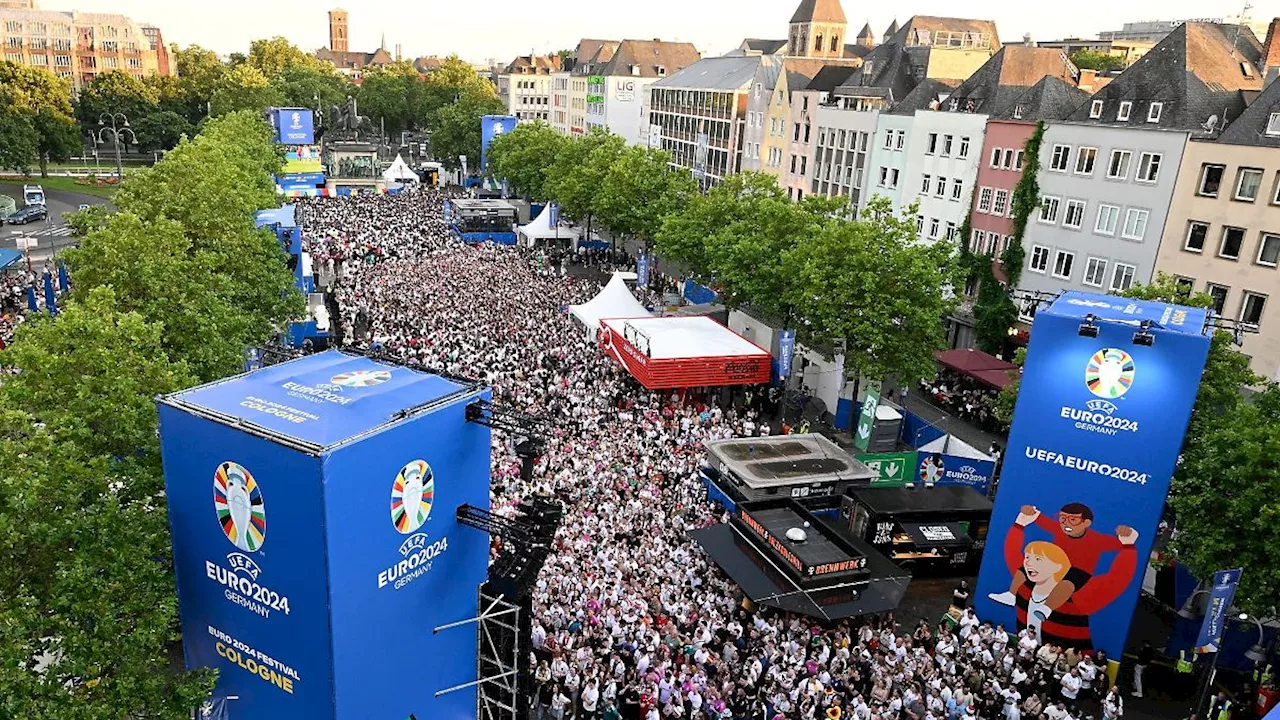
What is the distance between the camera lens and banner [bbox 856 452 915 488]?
2542 centimetres

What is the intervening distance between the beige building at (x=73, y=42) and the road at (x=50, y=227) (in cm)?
6141

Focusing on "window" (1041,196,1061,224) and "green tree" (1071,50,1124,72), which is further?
"green tree" (1071,50,1124,72)

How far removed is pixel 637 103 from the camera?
318 ft

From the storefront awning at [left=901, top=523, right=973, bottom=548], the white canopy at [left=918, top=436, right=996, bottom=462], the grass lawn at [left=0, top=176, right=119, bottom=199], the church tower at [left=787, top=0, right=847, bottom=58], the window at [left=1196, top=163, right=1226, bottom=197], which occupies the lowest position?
the grass lawn at [left=0, top=176, right=119, bottom=199]

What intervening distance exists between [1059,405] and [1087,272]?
69.0ft

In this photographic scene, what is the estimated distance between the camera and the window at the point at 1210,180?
31.0 metres

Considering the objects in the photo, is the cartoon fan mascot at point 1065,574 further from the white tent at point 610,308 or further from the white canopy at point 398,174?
the white canopy at point 398,174

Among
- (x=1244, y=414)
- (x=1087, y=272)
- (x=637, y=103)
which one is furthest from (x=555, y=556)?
(x=637, y=103)

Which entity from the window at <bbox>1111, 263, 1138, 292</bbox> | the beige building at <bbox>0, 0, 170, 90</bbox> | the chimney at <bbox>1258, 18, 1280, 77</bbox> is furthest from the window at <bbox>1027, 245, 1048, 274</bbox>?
the beige building at <bbox>0, 0, 170, 90</bbox>

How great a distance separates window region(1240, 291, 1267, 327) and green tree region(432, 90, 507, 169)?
8270 centimetres

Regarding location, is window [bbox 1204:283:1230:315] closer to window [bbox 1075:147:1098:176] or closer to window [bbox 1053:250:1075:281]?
window [bbox 1053:250:1075:281]

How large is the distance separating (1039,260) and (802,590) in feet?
87.3

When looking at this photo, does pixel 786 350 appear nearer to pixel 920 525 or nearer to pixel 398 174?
pixel 920 525

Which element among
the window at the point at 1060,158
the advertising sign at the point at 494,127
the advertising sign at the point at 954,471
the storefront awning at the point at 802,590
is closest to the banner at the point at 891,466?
the advertising sign at the point at 954,471
